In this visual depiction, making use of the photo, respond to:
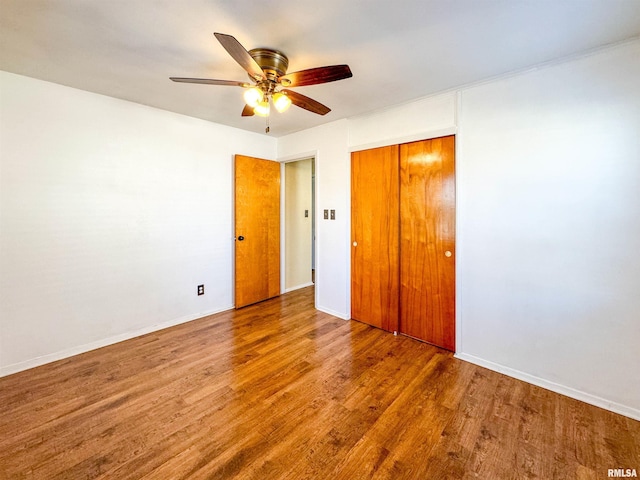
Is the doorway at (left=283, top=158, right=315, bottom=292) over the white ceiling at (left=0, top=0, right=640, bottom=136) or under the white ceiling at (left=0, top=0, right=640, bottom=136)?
under

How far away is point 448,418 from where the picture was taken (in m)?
1.82

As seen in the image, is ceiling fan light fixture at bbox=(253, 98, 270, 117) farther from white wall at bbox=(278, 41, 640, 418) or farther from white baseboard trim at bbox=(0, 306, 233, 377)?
white baseboard trim at bbox=(0, 306, 233, 377)

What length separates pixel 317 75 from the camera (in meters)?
1.76

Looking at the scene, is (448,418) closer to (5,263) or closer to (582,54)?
(582,54)

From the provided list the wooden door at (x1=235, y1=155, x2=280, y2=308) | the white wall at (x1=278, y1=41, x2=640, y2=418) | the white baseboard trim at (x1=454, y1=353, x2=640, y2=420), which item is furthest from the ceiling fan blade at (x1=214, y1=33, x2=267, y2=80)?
the white baseboard trim at (x1=454, y1=353, x2=640, y2=420)

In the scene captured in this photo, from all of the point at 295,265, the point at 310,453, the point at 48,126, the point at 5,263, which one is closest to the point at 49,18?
the point at 48,126

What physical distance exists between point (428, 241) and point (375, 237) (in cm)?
60

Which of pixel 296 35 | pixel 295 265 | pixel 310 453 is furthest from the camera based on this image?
pixel 295 265

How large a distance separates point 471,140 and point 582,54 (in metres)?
0.82

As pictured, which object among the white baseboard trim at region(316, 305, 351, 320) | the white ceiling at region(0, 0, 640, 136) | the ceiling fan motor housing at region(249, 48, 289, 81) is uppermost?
the white ceiling at region(0, 0, 640, 136)

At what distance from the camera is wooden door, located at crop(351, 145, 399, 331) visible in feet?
9.90

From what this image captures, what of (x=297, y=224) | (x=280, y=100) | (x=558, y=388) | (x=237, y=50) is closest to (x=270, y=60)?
(x=280, y=100)

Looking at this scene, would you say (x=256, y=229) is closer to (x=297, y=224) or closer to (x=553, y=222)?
(x=297, y=224)

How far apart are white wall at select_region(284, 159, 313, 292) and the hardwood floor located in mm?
2093
